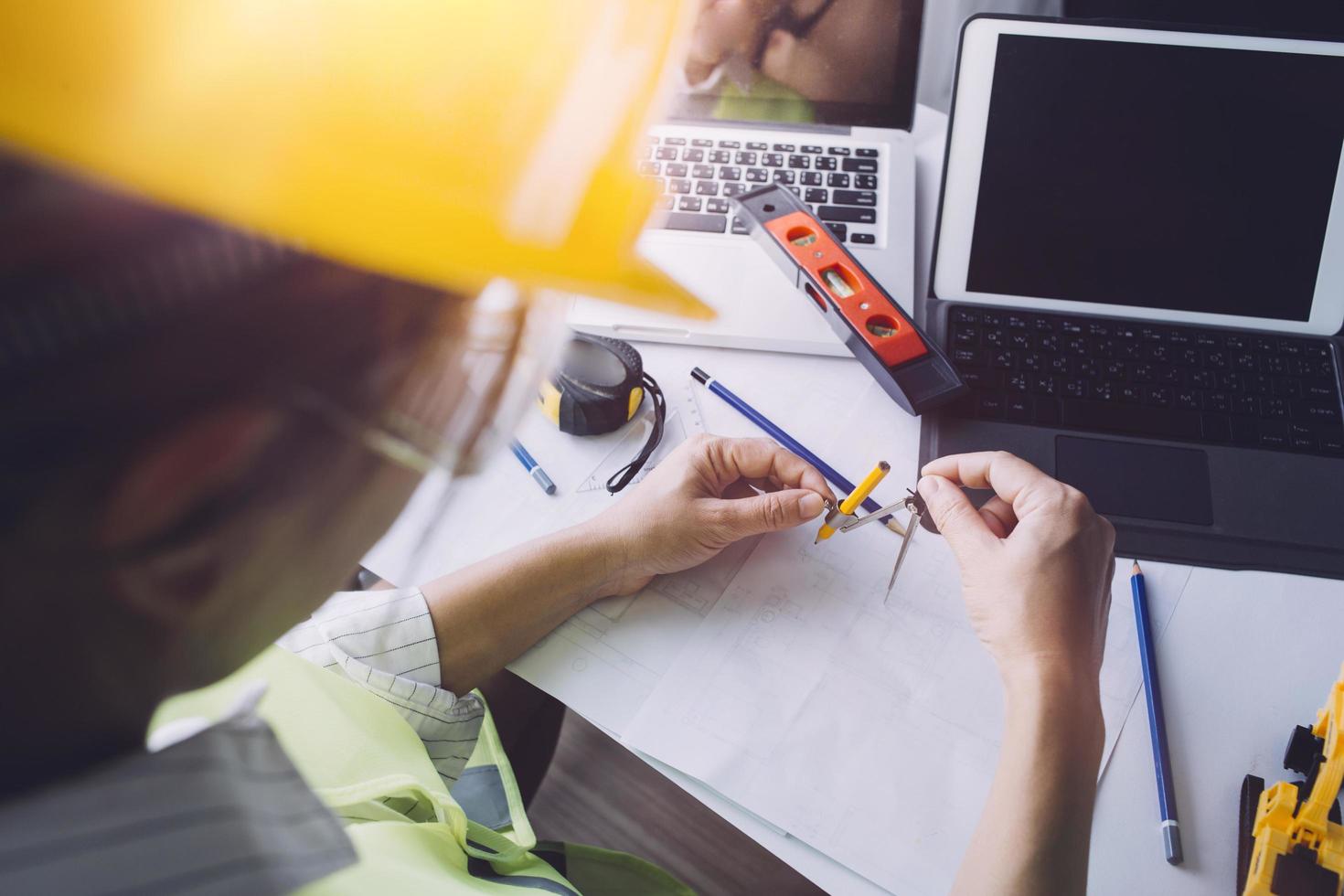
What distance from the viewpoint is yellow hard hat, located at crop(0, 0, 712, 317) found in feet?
0.37

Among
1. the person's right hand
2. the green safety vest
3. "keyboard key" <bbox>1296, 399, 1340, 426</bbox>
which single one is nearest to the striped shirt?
the green safety vest

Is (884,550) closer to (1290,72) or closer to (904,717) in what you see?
(904,717)

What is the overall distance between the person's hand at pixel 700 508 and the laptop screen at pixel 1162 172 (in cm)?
29

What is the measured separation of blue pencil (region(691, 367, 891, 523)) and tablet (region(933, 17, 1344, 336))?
235 mm

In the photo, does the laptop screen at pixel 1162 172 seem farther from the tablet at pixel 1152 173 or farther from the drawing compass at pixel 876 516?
the drawing compass at pixel 876 516

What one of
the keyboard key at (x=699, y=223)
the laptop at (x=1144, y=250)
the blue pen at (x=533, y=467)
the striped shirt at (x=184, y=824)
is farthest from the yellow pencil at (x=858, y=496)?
the striped shirt at (x=184, y=824)

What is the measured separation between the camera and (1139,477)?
0.71 metres

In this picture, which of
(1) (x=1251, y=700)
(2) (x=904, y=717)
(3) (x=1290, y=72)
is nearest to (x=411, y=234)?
(2) (x=904, y=717)

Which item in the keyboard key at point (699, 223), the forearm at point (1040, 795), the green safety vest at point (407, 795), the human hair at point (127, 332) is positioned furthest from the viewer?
the keyboard key at point (699, 223)

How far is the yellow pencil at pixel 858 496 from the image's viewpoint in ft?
2.05

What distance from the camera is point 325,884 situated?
292 mm

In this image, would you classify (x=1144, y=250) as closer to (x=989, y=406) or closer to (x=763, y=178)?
(x=989, y=406)

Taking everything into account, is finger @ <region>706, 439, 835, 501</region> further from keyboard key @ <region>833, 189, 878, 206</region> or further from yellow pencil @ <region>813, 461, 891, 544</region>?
keyboard key @ <region>833, 189, 878, 206</region>

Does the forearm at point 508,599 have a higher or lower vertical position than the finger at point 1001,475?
lower
